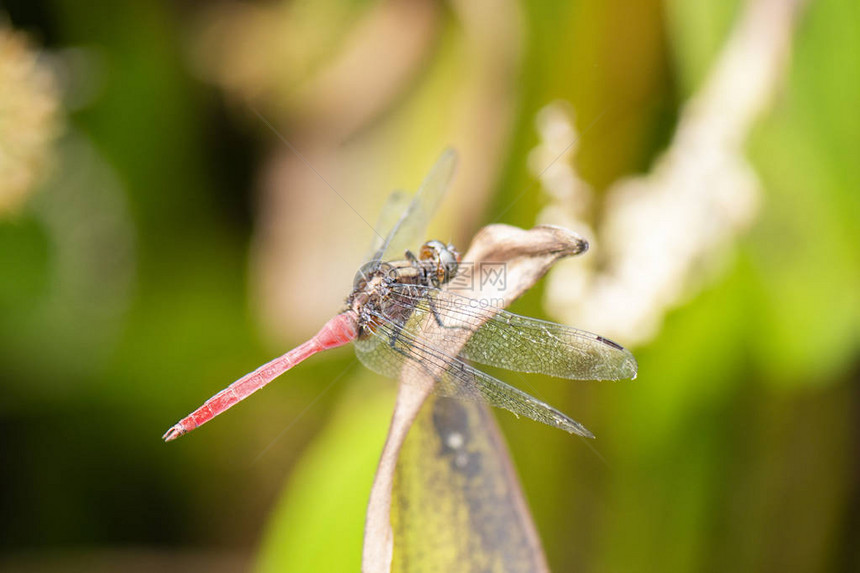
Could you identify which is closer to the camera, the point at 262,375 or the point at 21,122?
the point at 262,375

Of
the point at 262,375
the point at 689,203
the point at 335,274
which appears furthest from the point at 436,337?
the point at 335,274

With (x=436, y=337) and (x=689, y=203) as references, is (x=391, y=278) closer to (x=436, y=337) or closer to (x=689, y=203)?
(x=436, y=337)

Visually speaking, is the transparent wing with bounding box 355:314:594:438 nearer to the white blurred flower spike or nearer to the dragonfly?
the dragonfly

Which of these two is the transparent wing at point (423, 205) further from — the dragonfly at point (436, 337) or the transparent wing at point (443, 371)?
the transparent wing at point (443, 371)

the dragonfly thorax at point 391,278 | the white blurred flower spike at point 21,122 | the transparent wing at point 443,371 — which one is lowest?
the transparent wing at point 443,371

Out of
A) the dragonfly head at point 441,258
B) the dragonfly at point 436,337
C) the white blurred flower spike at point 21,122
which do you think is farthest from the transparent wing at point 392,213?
the white blurred flower spike at point 21,122

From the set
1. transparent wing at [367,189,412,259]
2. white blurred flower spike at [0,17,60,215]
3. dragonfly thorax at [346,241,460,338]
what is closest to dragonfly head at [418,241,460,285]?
dragonfly thorax at [346,241,460,338]
